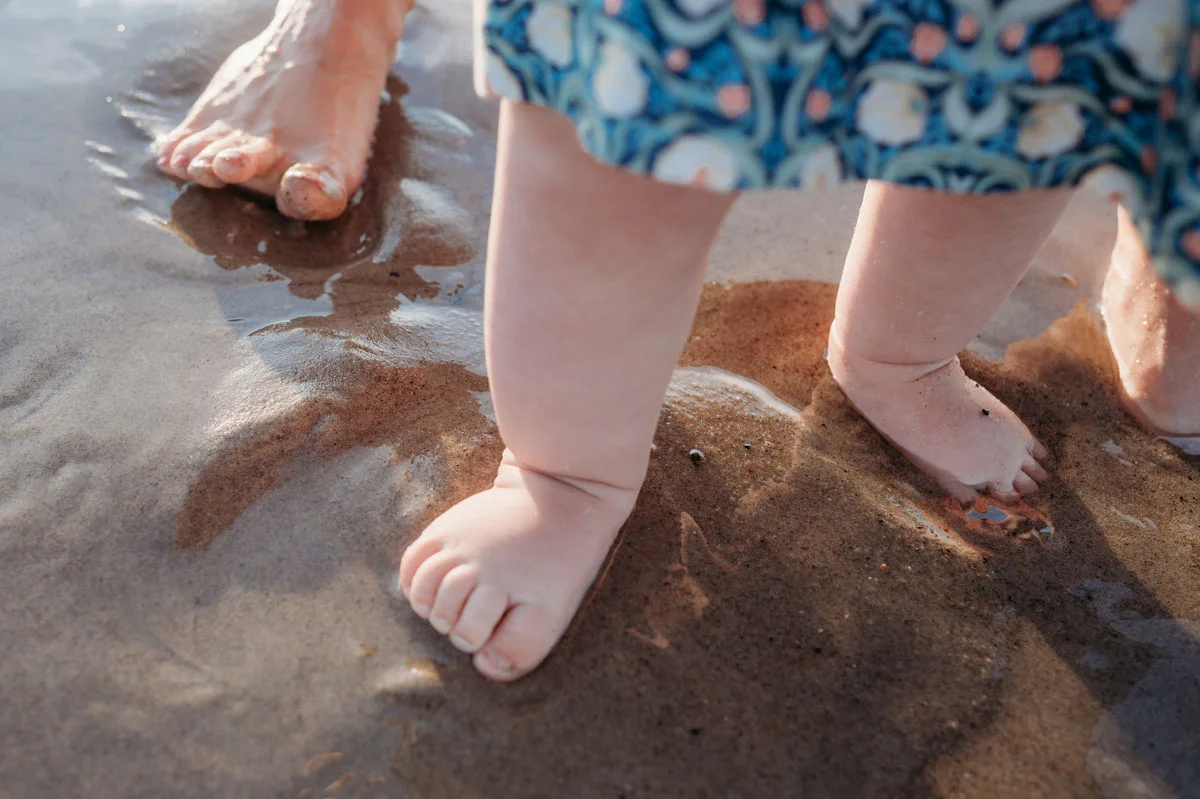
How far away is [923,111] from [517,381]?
0.49 meters

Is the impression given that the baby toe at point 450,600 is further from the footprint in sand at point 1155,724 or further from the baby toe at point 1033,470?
the baby toe at point 1033,470

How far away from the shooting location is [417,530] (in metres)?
1.12

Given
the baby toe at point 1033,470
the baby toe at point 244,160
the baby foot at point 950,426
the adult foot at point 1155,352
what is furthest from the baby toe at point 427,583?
the adult foot at point 1155,352

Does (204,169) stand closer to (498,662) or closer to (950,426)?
(498,662)

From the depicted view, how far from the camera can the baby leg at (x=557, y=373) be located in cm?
83

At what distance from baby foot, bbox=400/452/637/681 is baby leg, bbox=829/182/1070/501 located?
502 millimetres

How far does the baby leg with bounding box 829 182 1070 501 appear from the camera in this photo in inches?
46.1

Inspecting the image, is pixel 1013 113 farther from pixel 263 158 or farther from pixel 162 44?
pixel 162 44

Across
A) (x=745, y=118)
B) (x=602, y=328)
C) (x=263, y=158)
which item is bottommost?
(x=263, y=158)

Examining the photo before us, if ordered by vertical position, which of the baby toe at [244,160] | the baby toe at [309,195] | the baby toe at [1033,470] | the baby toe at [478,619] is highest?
the baby toe at [244,160]

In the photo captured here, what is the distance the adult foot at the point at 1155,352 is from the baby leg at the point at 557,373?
37.3 inches

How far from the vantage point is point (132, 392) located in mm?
1247

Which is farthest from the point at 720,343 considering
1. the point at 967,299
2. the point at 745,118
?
the point at 745,118

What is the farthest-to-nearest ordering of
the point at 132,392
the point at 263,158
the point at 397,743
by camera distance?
the point at 263,158, the point at 132,392, the point at 397,743
